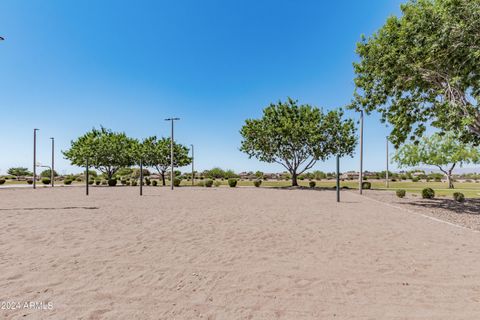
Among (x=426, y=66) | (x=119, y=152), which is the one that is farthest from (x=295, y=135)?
(x=119, y=152)

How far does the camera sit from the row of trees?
161 feet

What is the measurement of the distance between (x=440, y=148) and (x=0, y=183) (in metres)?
83.9

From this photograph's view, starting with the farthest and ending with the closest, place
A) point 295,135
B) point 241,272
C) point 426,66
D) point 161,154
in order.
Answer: point 161,154 < point 295,135 < point 426,66 < point 241,272

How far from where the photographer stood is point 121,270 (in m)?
5.46

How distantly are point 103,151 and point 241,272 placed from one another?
167 ft

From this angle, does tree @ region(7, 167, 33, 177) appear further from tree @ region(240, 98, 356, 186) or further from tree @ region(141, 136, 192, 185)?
tree @ region(240, 98, 356, 186)

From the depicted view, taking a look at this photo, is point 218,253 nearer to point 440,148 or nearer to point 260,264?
point 260,264

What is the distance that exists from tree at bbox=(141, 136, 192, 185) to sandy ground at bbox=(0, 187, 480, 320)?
41.0 meters

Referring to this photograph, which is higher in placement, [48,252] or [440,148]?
[440,148]

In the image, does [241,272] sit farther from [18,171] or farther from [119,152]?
[18,171]

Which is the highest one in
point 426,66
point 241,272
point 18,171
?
point 426,66

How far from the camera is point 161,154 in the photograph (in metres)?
49.6

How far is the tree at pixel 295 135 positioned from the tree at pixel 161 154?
1589 centimetres

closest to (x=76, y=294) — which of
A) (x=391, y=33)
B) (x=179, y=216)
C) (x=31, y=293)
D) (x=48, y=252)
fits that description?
(x=31, y=293)
